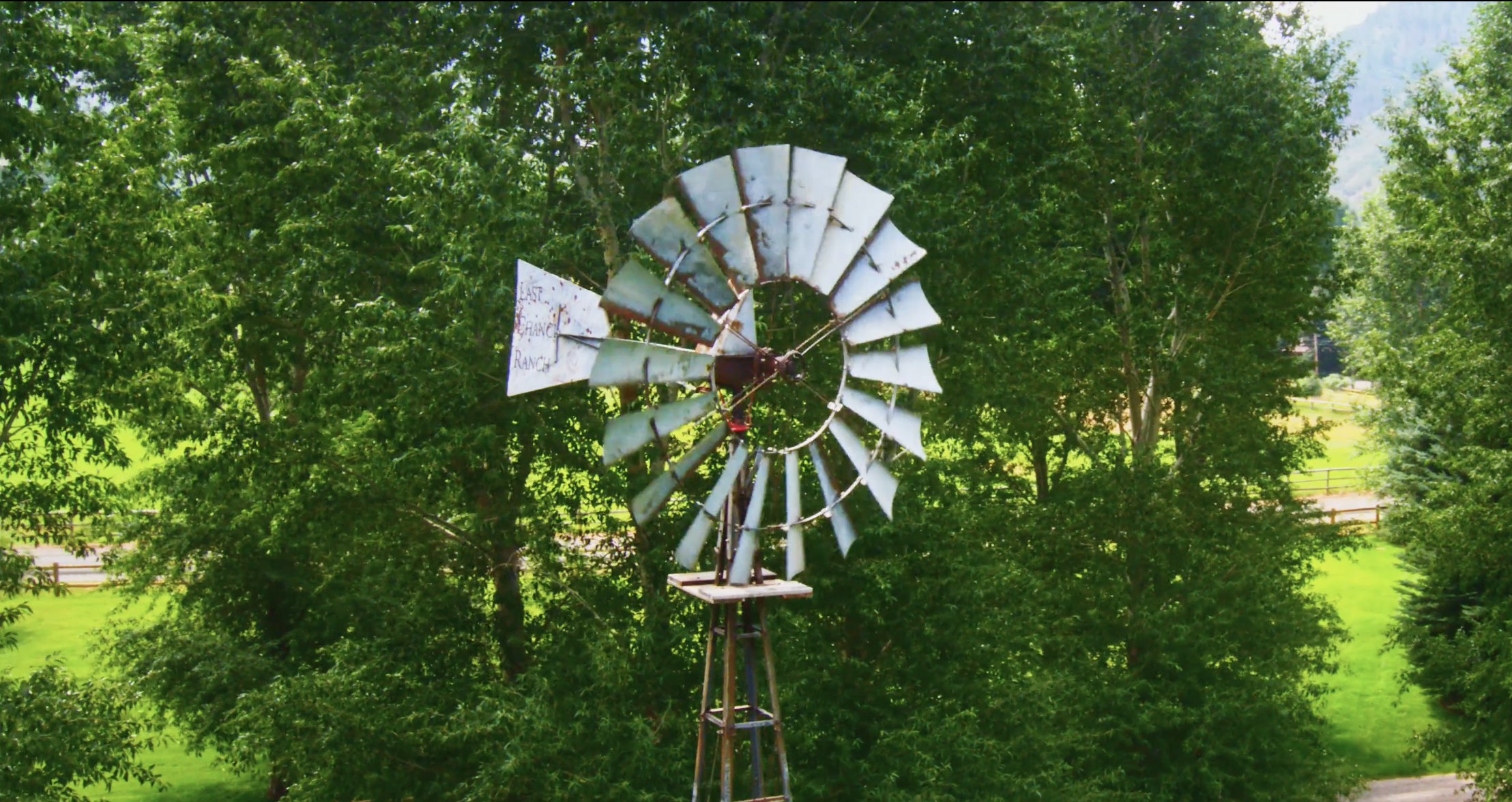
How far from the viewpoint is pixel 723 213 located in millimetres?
6137

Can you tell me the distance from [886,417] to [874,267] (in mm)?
701

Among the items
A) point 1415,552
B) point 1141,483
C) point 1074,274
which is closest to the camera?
point 1074,274

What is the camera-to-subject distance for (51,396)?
10328mm

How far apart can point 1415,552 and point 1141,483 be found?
5627mm

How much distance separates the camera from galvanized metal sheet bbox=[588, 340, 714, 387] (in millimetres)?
5766

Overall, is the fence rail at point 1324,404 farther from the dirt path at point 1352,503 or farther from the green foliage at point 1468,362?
the green foliage at point 1468,362

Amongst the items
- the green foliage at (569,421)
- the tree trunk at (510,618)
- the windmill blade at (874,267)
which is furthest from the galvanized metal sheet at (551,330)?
the tree trunk at (510,618)

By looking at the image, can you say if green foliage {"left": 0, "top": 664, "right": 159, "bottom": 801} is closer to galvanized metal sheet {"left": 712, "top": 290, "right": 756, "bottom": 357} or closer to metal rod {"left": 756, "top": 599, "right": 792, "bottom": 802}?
metal rod {"left": 756, "top": 599, "right": 792, "bottom": 802}

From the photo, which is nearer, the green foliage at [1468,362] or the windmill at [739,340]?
the windmill at [739,340]

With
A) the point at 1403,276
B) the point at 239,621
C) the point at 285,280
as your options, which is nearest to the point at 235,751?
the point at 239,621

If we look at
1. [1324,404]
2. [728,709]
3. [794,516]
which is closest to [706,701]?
[728,709]

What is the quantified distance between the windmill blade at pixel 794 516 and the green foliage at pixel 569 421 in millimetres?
4579

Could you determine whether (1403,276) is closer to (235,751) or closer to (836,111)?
(836,111)

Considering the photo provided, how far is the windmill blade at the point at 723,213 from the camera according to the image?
6.09 metres
